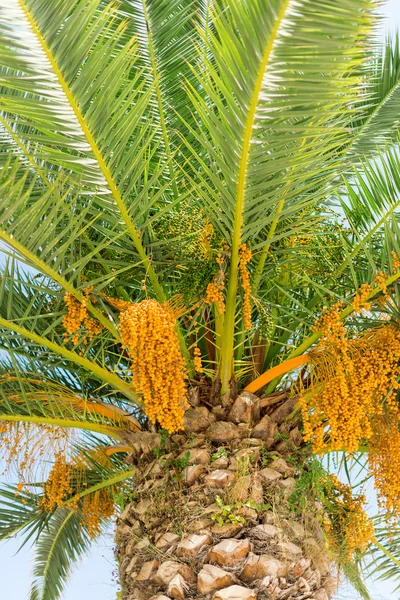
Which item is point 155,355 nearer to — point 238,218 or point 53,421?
point 238,218

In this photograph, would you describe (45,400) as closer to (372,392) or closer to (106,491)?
(106,491)

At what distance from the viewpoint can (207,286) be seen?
4219mm

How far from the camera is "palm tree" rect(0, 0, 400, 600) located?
3.38m

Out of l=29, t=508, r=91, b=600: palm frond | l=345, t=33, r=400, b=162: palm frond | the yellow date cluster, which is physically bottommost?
l=29, t=508, r=91, b=600: palm frond

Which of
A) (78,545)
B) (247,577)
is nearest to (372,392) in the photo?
(247,577)

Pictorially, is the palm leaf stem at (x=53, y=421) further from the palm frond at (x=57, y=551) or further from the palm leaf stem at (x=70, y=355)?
the palm frond at (x=57, y=551)

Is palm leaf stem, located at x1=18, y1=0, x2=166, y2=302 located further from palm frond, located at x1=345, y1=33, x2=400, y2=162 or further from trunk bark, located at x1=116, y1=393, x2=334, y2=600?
palm frond, located at x1=345, y1=33, x2=400, y2=162

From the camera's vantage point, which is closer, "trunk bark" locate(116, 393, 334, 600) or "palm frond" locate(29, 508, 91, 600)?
"trunk bark" locate(116, 393, 334, 600)

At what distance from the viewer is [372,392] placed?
4398 millimetres

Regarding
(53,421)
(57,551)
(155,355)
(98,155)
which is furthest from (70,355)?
(57,551)

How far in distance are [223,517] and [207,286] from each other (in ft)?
4.25

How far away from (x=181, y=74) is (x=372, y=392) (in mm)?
2789

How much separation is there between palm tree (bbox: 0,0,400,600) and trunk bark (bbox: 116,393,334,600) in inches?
0.5

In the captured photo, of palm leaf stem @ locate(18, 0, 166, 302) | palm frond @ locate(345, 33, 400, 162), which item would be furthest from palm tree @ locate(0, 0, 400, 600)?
palm frond @ locate(345, 33, 400, 162)
